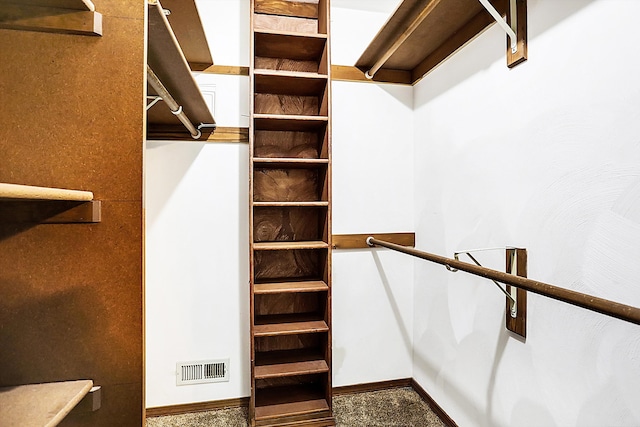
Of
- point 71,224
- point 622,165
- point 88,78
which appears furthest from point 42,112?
point 622,165

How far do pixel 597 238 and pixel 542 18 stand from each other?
86 centimetres

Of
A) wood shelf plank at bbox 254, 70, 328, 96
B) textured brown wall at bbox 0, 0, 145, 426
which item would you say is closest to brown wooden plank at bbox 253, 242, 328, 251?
wood shelf plank at bbox 254, 70, 328, 96

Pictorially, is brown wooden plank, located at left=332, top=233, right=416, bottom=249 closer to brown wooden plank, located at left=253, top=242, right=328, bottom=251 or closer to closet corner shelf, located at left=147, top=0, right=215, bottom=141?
brown wooden plank, located at left=253, top=242, right=328, bottom=251

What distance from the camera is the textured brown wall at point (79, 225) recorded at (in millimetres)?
844

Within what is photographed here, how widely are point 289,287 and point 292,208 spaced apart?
0.53 meters

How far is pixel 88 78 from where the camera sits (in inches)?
34.9

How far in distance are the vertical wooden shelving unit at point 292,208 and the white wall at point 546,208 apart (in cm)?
70

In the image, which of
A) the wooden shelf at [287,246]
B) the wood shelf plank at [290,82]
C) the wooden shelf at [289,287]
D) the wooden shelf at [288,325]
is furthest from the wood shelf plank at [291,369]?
the wood shelf plank at [290,82]

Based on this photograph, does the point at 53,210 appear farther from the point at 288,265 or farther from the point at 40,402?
the point at 288,265

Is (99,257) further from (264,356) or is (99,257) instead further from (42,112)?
(264,356)

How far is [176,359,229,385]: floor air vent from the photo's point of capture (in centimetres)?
216

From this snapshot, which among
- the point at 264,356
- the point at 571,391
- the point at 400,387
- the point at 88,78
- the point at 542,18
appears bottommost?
the point at 400,387

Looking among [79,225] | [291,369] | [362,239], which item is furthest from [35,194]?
[362,239]

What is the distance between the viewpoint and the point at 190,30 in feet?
5.81
